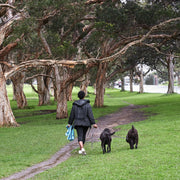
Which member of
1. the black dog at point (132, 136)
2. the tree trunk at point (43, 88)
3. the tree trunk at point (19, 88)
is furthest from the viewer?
the tree trunk at point (43, 88)

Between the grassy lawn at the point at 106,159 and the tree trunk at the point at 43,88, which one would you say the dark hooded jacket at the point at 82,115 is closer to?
the grassy lawn at the point at 106,159

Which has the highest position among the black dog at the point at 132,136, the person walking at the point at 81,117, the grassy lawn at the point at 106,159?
the person walking at the point at 81,117

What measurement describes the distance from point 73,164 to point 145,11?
51.8ft

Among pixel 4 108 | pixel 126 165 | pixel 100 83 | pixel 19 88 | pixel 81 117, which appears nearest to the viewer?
pixel 126 165

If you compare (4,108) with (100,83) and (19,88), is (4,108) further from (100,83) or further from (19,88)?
(19,88)

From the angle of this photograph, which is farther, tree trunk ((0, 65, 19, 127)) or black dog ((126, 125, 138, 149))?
tree trunk ((0, 65, 19, 127))

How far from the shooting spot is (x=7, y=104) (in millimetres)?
18328

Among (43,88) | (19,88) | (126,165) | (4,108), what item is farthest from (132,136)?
(43,88)

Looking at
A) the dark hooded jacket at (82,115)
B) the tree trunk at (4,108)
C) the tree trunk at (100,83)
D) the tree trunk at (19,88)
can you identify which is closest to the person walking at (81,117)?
the dark hooded jacket at (82,115)

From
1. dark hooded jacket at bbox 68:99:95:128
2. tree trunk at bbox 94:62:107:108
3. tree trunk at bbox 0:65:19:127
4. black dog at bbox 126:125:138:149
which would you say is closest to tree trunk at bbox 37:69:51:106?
tree trunk at bbox 94:62:107:108

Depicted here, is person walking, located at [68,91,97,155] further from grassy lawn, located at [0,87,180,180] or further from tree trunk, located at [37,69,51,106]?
tree trunk, located at [37,69,51,106]

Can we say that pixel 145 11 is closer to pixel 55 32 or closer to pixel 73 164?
pixel 55 32

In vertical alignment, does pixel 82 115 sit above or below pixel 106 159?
above

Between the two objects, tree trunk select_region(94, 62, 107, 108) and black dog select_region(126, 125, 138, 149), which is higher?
tree trunk select_region(94, 62, 107, 108)
